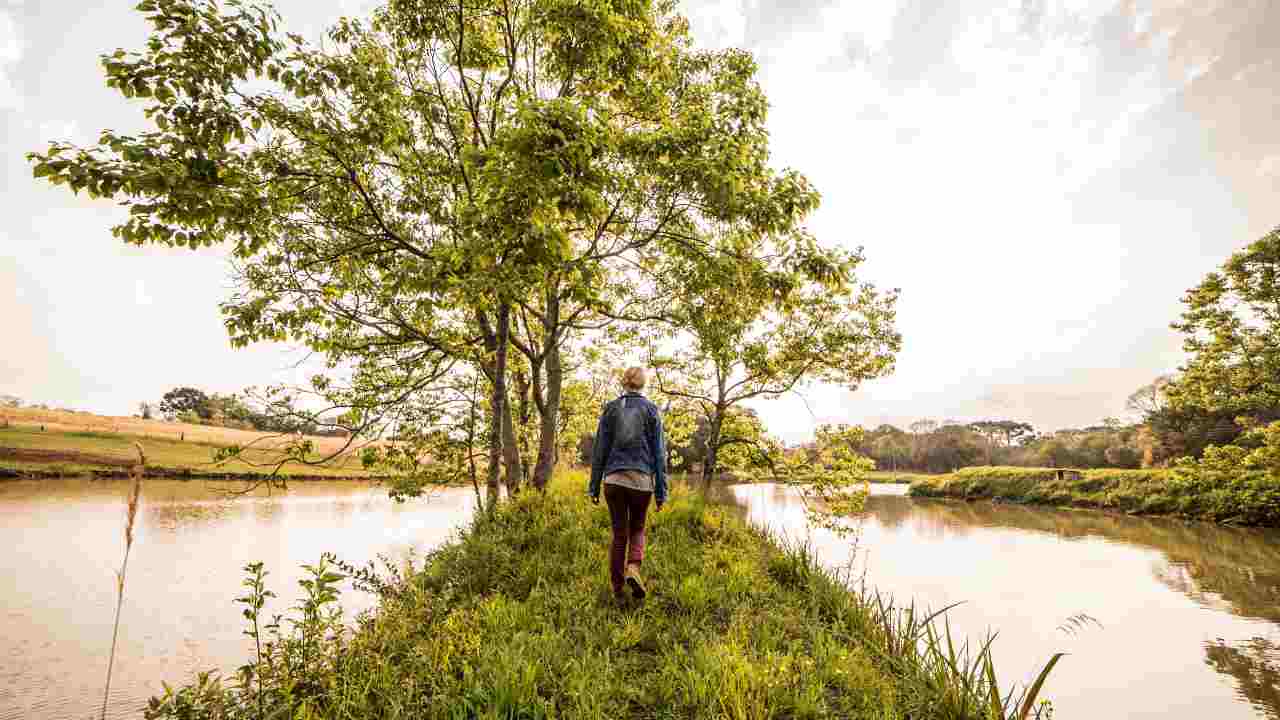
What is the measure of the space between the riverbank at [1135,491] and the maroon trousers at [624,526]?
24.3m

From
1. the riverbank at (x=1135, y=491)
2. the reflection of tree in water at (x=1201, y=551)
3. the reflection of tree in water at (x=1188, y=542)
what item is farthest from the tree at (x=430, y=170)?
the riverbank at (x=1135, y=491)

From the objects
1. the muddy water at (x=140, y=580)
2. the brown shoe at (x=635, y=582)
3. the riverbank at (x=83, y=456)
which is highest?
the brown shoe at (x=635, y=582)

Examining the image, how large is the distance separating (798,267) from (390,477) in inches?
316

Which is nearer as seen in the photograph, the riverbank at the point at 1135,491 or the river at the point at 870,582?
the river at the point at 870,582

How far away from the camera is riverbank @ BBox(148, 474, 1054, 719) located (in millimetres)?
3520

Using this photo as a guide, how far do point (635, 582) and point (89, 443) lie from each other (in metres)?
53.8

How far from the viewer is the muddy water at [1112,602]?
331 inches

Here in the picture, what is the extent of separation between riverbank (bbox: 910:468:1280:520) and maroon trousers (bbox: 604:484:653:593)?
955 inches

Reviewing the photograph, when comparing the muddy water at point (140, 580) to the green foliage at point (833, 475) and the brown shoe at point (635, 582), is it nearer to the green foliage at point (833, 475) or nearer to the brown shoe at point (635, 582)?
the brown shoe at point (635, 582)

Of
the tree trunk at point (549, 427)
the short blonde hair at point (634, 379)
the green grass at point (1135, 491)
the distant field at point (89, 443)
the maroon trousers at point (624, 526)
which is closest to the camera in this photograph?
the maroon trousers at point (624, 526)

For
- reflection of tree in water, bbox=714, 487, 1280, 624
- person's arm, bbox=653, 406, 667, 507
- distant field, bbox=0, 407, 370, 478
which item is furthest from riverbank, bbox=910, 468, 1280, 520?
distant field, bbox=0, 407, 370, 478

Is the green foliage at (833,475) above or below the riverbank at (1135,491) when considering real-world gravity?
above

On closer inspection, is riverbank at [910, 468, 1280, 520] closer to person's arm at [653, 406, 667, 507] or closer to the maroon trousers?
person's arm at [653, 406, 667, 507]

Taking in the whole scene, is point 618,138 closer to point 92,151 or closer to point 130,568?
point 92,151
